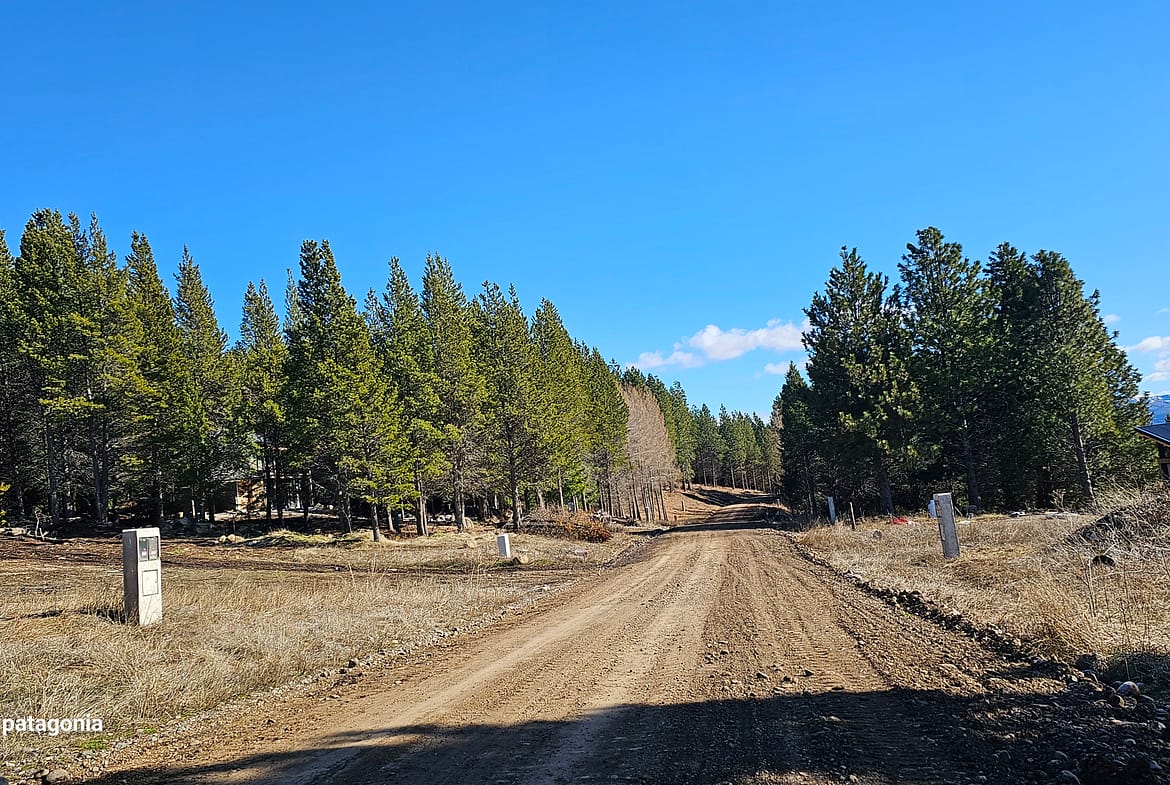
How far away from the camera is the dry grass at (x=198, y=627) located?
7.27 metres

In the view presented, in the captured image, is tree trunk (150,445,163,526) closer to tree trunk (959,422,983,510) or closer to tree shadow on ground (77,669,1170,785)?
tree shadow on ground (77,669,1170,785)

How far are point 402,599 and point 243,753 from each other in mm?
8874

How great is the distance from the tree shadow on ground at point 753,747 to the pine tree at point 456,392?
2976 centimetres

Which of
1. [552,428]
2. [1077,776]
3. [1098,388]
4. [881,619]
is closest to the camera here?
[1077,776]

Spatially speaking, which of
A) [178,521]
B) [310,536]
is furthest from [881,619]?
[178,521]

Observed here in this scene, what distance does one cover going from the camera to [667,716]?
6027mm

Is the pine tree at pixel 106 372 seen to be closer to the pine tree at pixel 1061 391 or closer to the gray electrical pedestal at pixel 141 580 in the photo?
the gray electrical pedestal at pixel 141 580

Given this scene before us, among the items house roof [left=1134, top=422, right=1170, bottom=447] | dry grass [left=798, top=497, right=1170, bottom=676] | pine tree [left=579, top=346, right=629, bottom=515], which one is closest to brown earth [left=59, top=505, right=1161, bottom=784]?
dry grass [left=798, top=497, right=1170, bottom=676]

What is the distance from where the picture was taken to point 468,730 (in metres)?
5.98

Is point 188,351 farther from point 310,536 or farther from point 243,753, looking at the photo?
point 243,753

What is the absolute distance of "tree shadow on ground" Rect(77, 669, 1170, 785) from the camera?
4.50 m

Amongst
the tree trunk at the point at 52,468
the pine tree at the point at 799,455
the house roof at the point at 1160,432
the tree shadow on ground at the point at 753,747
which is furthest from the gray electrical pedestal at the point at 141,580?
the house roof at the point at 1160,432

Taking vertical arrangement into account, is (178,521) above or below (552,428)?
below

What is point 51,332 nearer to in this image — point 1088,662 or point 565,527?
point 565,527
